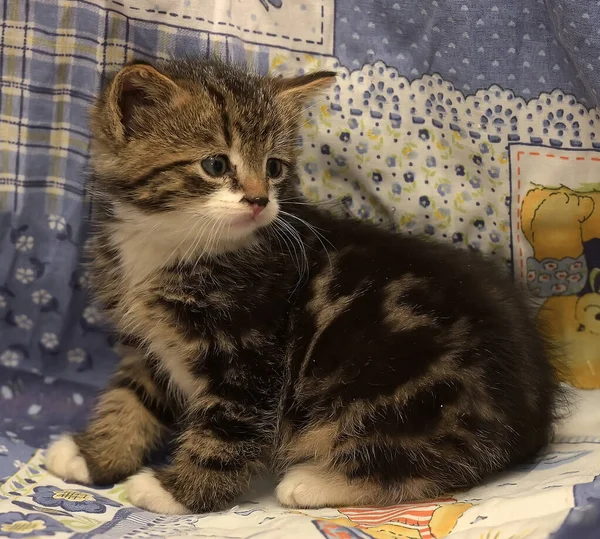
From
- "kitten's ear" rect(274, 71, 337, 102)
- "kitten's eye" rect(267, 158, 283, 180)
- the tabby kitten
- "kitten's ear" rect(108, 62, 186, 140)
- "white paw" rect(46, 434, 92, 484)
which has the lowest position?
"white paw" rect(46, 434, 92, 484)

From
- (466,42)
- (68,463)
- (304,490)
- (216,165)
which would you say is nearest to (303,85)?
(216,165)

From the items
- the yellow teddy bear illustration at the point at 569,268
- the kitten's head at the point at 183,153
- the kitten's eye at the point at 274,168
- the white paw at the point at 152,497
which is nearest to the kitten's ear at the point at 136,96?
the kitten's head at the point at 183,153

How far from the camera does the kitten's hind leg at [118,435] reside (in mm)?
1474

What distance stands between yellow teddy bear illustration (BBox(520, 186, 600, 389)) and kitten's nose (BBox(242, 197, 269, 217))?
838mm

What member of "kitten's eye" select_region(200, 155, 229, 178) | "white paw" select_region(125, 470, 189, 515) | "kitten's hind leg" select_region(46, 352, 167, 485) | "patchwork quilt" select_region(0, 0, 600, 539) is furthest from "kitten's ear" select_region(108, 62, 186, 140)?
"white paw" select_region(125, 470, 189, 515)

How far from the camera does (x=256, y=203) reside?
1.32 metres

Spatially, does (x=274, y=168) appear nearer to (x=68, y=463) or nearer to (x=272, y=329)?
(x=272, y=329)

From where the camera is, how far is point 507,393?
135cm

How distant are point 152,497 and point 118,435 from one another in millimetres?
241

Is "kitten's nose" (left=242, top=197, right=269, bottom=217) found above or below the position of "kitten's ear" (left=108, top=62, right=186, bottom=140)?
below

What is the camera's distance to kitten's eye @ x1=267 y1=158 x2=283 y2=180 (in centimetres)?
147

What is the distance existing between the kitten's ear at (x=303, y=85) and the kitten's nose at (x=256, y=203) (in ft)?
1.05

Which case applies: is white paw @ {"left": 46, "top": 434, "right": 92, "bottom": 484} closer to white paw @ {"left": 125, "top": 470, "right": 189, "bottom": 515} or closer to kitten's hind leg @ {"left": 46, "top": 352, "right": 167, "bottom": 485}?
kitten's hind leg @ {"left": 46, "top": 352, "right": 167, "bottom": 485}

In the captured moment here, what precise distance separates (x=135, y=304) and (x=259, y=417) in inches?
14.1
